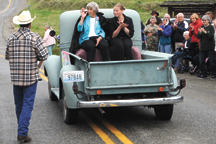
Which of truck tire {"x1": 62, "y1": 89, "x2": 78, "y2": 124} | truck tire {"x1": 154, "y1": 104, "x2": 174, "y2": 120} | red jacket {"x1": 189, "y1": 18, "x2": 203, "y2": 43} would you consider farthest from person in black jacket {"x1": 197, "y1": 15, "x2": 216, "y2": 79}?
truck tire {"x1": 62, "y1": 89, "x2": 78, "y2": 124}

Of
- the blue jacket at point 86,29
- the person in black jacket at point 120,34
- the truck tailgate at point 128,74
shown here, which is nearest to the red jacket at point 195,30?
the person in black jacket at point 120,34

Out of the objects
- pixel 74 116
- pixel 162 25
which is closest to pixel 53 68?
pixel 74 116

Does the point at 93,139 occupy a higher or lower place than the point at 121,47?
lower

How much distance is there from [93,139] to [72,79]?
38.3 inches

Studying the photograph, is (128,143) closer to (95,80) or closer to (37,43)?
(95,80)

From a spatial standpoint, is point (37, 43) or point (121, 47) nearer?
point (37, 43)

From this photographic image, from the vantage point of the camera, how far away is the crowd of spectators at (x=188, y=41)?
510 inches

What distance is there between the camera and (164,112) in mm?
7176

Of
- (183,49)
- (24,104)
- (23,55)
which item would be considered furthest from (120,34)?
(183,49)

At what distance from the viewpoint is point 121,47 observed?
7832 mm

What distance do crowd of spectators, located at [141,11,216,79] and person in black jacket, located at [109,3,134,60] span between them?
5220 millimetres

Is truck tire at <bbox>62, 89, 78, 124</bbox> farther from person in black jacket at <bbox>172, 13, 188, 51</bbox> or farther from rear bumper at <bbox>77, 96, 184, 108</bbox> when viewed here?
person in black jacket at <bbox>172, 13, 188, 51</bbox>

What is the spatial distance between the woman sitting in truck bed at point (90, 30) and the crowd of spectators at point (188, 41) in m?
5.53

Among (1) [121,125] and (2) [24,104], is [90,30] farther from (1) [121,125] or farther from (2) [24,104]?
(2) [24,104]
